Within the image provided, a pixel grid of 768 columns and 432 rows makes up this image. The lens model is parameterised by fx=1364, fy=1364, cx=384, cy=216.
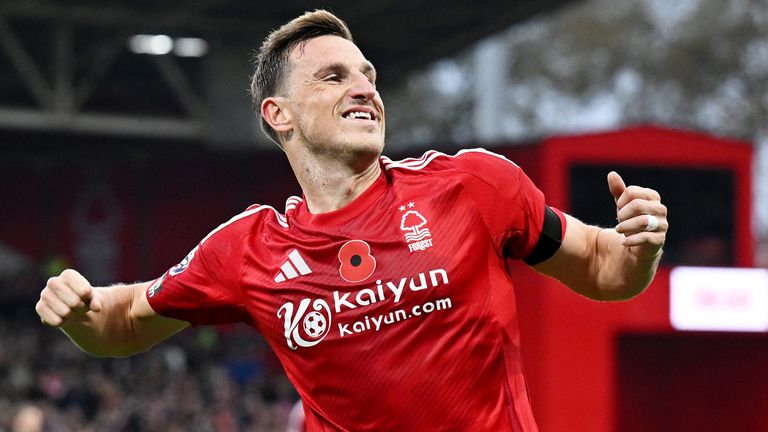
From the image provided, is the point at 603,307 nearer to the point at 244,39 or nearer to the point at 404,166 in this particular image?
the point at 244,39

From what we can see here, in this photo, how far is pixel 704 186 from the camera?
58.5ft

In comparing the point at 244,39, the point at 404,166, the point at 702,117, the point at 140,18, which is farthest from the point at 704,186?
the point at 702,117

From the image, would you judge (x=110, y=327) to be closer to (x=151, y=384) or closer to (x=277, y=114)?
(x=277, y=114)

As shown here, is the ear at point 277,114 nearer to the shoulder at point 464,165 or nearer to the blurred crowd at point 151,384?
the shoulder at point 464,165

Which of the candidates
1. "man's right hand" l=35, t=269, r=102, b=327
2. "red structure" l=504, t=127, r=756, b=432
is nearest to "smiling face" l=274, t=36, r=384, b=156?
"man's right hand" l=35, t=269, r=102, b=327

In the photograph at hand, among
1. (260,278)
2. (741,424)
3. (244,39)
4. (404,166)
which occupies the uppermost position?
(244,39)

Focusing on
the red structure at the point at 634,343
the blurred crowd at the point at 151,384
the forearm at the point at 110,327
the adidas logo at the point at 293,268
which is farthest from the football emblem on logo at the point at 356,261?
the red structure at the point at 634,343

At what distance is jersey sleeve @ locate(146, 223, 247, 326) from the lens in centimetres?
434

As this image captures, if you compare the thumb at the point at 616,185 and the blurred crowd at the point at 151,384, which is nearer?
the thumb at the point at 616,185

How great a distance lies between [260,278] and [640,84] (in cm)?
3411

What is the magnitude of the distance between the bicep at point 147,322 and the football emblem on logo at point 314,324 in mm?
633

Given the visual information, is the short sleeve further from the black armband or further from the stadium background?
the stadium background

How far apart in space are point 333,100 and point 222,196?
17.3m

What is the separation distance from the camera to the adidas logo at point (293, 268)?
163 inches
